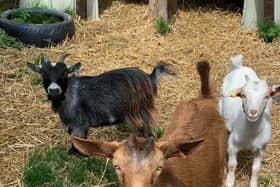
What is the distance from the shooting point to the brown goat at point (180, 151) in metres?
3.12

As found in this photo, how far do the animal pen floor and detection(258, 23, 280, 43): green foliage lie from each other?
78mm

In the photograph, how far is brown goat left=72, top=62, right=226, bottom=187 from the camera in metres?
3.12

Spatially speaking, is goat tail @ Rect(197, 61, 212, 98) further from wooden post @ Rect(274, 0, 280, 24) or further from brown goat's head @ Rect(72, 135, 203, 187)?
wooden post @ Rect(274, 0, 280, 24)

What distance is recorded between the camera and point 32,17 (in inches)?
309

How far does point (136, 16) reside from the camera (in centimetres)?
859

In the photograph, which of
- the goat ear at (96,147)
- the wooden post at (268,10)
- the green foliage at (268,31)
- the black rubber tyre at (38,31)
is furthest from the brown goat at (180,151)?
the wooden post at (268,10)

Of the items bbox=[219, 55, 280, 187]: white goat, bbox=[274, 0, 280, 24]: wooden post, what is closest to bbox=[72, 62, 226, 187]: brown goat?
bbox=[219, 55, 280, 187]: white goat

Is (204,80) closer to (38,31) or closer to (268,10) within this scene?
(38,31)

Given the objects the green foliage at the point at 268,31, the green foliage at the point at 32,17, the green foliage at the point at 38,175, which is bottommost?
the green foliage at the point at 38,175

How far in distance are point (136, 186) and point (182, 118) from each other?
49.0 inches

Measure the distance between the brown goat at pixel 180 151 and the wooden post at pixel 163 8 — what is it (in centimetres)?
363

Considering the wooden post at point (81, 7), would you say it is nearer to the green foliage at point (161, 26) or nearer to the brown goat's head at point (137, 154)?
the green foliage at point (161, 26)

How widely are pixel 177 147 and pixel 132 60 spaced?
4.09m

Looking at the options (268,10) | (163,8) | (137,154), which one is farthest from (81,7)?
(137,154)
